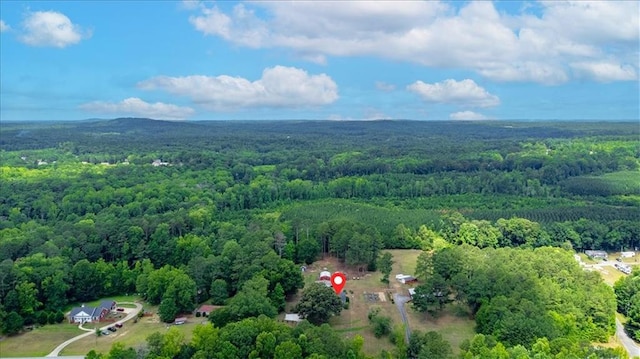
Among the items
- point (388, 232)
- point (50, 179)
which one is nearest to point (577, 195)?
point (388, 232)

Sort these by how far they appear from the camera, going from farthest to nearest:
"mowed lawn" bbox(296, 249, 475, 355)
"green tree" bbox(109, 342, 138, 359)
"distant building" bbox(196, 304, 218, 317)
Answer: "distant building" bbox(196, 304, 218, 317), "mowed lawn" bbox(296, 249, 475, 355), "green tree" bbox(109, 342, 138, 359)

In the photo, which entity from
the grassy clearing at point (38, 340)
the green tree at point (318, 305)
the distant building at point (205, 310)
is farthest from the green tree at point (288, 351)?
the grassy clearing at point (38, 340)

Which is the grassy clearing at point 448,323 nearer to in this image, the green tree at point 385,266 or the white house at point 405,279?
the green tree at point 385,266

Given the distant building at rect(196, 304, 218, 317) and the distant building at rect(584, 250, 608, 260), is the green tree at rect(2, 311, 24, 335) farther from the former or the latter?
the distant building at rect(584, 250, 608, 260)

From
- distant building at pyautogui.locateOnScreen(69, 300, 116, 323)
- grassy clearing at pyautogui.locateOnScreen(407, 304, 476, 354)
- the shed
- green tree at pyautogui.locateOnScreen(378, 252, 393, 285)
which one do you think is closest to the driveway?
grassy clearing at pyautogui.locateOnScreen(407, 304, 476, 354)

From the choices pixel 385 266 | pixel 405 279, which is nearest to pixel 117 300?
pixel 385 266

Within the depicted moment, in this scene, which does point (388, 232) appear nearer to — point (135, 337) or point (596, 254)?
point (596, 254)

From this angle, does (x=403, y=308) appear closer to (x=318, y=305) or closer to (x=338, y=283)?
(x=338, y=283)
